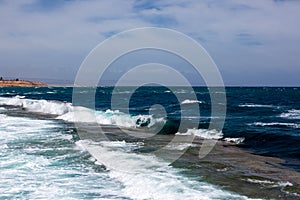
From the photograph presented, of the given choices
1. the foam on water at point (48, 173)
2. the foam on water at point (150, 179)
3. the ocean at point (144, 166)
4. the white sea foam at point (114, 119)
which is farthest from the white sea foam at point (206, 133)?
the foam on water at point (48, 173)

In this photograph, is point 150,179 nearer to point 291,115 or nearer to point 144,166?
point 144,166

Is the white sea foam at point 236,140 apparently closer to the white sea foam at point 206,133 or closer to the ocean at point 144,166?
the ocean at point 144,166

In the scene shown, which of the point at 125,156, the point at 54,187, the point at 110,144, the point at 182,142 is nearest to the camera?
the point at 54,187

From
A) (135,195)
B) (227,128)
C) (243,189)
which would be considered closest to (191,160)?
(243,189)

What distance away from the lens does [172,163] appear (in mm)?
13922

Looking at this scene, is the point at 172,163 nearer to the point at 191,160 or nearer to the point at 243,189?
the point at 191,160

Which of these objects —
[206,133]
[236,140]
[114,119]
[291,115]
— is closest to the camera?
[236,140]

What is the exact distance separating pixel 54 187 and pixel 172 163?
5.05 metres

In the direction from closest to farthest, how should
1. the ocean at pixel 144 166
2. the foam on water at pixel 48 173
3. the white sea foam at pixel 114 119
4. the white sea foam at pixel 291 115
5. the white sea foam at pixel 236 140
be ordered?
1. the foam on water at pixel 48 173
2. the ocean at pixel 144 166
3. the white sea foam at pixel 236 140
4. the white sea foam at pixel 114 119
5. the white sea foam at pixel 291 115

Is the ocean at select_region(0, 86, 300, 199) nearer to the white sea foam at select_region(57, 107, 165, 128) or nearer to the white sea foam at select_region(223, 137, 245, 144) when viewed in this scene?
the white sea foam at select_region(223, 137, 245, 144)

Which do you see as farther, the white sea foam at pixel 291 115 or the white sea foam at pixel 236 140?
the white sea foam at pixel 291 115

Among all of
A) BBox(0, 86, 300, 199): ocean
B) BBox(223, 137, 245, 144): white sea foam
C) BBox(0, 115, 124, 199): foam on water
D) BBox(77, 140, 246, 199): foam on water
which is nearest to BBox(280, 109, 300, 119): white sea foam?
BBox(0, 86, 300, 199): ocean

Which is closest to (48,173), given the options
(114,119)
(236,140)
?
(236,140)

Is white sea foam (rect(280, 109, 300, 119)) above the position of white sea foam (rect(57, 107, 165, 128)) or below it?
above
